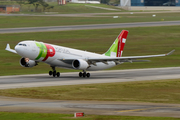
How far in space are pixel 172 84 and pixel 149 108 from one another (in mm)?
16580

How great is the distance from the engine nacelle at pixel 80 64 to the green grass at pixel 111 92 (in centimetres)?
688

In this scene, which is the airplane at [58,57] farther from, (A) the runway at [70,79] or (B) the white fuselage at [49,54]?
(A) the runway at [70,79]

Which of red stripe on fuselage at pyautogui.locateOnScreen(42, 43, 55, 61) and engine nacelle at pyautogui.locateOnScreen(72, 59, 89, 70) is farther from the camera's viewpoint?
red stripe on fuselage at pyautogui.locateOnScreen(42, 43, 55, 61)

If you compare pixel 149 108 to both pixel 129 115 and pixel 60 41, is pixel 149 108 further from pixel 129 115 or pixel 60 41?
pixel 60 41

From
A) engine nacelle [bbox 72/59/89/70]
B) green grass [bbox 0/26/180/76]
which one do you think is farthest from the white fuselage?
green grass [bbox 0/26/180/76]

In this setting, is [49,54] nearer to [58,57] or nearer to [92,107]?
[58,57]

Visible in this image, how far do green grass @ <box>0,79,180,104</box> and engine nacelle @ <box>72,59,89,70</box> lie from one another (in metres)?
6.88

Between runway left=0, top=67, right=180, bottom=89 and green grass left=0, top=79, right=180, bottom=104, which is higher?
green grass left=0, top=79, right=180, bottom=104

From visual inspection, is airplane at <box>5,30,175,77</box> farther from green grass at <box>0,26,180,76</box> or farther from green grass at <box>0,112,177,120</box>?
green grass at <box>0,112,177,120</box>

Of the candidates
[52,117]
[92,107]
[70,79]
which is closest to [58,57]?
[70,79]

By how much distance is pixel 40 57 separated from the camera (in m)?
49.7

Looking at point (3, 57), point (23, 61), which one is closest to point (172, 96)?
point (23, 61)

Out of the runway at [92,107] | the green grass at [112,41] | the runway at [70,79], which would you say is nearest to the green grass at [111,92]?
the runway at [92,107]

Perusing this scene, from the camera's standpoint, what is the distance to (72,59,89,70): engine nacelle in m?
50.0
